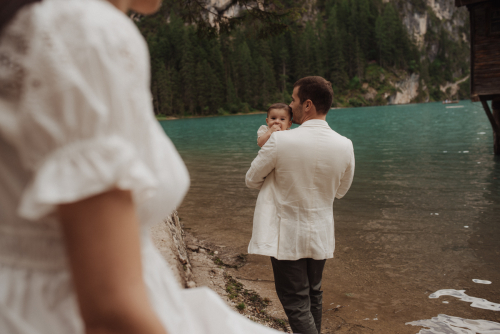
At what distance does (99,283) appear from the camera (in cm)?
59

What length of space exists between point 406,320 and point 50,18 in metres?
4.50

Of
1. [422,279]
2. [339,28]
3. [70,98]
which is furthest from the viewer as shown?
[339,28]

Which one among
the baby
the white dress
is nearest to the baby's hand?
the baby

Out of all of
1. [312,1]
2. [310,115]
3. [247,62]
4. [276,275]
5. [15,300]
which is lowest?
[276,275]

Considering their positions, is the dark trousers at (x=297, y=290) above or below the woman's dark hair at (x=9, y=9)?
below

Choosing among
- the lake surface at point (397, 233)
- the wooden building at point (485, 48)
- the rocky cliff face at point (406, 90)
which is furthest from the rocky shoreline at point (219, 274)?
the rocky cliff face at point (406, 90)

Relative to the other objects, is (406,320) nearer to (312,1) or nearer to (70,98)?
(70,98)

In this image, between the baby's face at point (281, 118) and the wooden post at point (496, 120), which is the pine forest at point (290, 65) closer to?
the wooden post at point (496, 120)

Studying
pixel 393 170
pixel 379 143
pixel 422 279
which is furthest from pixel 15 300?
pixel 379 143

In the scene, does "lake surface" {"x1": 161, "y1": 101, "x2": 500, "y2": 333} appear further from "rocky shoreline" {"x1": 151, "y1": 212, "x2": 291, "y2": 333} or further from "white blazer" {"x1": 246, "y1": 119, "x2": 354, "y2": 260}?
"white blazer" {"x1": 246, "y1": 119, "x2": 354, "y2": 260}

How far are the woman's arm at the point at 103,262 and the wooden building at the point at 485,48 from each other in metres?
16.4

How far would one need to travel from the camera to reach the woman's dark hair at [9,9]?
605 millimetres

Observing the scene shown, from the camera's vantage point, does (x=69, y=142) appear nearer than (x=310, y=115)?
Yes

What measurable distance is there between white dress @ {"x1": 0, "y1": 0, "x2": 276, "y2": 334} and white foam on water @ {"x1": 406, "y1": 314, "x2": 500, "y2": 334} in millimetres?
4148
